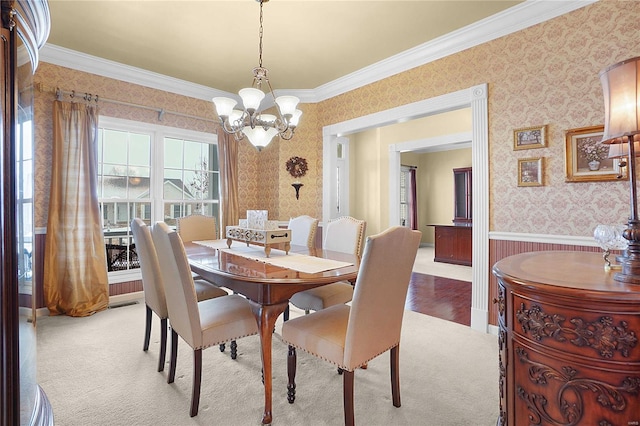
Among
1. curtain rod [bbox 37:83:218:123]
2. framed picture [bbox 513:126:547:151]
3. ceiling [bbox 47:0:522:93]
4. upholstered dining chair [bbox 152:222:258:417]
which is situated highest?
ceiling [bbox 47:0:522:93]

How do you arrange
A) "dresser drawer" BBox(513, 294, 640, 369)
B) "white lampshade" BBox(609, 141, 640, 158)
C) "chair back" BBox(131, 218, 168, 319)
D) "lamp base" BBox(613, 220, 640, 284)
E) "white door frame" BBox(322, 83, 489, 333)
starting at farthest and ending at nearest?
"white door frame" BBox(322, 83, 489, 333), "chair back" BBox(131, 218, 168, 319), "white lampshade" BBox(609, 141, 640, 158), "lamp base" BBox(613, 220, 640, 284), "dresser drawer" BBox(513, 294, 640, 369)

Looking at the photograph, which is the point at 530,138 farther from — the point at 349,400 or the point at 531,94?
the point at 349,400

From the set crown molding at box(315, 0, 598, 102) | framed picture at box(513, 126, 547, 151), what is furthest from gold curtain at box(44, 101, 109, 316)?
framed picture at box(513, 126, 547, 151)

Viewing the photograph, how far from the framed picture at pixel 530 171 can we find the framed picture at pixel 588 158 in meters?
0.18

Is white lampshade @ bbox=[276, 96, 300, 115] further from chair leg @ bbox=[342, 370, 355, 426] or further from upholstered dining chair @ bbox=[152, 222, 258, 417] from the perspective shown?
chair leg @ bbox=[342, 370, 355, 426]

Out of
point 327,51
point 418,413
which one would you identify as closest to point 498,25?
point 327,51

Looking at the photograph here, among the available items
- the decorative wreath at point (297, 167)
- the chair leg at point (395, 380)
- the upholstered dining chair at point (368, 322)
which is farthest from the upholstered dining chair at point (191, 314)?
the decorative wreath at point (297, 167)

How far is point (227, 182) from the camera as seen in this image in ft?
15.2

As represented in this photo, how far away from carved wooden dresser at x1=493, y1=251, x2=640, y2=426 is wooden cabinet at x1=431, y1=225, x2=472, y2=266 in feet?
17.7

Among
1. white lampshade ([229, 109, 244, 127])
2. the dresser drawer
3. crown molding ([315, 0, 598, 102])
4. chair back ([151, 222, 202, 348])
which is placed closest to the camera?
the dresser drawer

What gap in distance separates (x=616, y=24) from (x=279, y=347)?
3.55 meters

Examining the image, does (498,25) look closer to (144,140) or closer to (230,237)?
(230,237)

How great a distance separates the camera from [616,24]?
2.34 meters

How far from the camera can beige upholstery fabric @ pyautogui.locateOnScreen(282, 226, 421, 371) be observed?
4.91 ft
